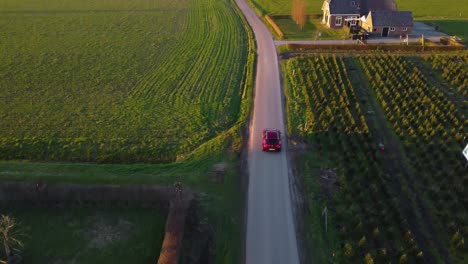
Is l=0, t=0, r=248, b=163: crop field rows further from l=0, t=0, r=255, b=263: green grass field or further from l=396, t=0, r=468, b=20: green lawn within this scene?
l=396, t=0, r=468, b=20: green lawn

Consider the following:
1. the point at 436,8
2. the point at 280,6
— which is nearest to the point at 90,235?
the point at 280,6

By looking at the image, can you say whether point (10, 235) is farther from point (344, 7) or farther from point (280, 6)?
point (280, 6)

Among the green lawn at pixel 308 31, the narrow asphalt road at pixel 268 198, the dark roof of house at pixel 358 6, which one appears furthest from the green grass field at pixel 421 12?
the narrow asphalt road at pixel 268 198

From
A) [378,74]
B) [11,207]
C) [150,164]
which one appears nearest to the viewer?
[11,207]

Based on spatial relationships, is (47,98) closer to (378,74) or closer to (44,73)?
(44,73)

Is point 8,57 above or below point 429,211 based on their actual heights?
above

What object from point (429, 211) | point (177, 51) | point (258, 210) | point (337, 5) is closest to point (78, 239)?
point (258, 210)
